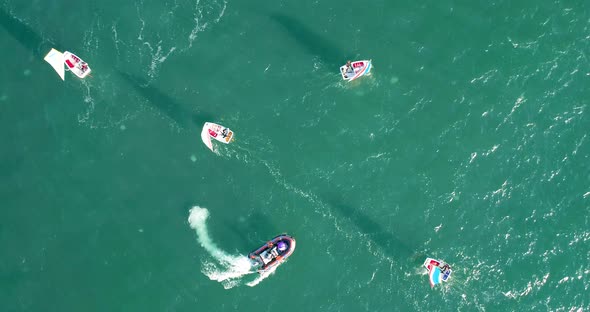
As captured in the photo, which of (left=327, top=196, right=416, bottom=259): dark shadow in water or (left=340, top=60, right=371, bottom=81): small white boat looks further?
(left=340, top=60, right=371, bottom=81): small white boat

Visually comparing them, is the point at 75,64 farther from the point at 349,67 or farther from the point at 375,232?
the point at 375,232

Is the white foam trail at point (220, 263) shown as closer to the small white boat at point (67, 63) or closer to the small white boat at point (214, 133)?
the small white boat at point (214, 133)

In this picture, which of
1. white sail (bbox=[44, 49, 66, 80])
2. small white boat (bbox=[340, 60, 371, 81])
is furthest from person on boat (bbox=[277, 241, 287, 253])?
white sail (bbox=[44, 49, 66, 80])

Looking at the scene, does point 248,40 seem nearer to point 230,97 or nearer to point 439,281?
point 230,97

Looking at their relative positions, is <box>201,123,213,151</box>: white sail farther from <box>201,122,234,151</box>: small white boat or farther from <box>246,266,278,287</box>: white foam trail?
<box>246,266,278,287</box>: white foam trail

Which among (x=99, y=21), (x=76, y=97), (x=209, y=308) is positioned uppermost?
(x=99, y=21)

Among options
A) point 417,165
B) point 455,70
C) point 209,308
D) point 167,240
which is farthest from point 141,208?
point 455,70
